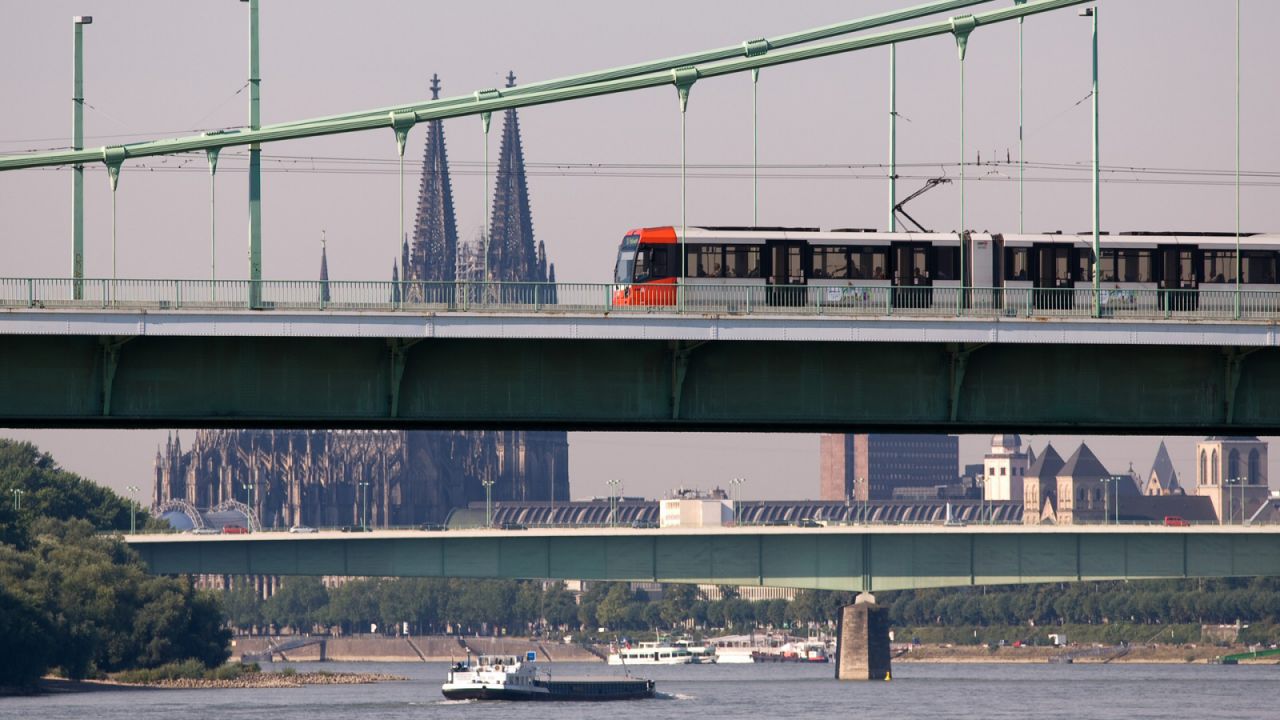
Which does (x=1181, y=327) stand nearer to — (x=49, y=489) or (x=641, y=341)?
(x=641, y=341)

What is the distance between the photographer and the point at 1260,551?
14188cm

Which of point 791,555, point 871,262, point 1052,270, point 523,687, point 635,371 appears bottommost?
point 523,687

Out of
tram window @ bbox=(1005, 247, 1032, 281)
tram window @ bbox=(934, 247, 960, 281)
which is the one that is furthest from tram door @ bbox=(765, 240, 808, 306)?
tram window @ bbox=(1005, 247, 1032, 281)

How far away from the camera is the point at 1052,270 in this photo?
60469 millimetres

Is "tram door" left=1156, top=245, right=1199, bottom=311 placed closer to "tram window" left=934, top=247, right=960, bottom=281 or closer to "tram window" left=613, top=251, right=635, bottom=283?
"tram window" left=934, top=247, right=960, bottom=281

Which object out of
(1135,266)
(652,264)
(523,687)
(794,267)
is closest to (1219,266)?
(1135,266)

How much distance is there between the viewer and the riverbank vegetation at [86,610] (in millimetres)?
134500

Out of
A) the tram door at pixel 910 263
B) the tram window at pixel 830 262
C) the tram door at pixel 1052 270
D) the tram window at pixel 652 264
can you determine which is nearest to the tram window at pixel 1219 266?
the tram door at pixel 1052 270

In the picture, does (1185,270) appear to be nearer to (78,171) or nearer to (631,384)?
(631,384)

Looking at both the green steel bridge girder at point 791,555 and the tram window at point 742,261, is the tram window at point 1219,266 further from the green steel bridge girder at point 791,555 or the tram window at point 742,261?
the green steel bridge girder at point 791,555

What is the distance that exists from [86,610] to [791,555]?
172ft

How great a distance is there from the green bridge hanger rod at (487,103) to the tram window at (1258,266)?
9.46 m

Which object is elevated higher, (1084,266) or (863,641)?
(1084,266)

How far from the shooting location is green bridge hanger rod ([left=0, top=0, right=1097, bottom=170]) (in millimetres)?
53625
